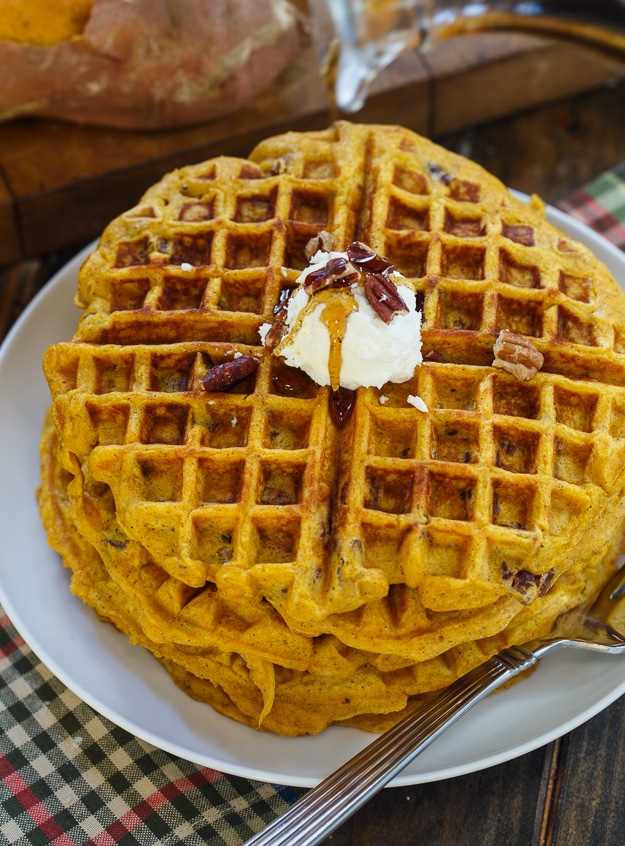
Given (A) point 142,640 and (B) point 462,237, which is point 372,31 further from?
(A) point 142,640

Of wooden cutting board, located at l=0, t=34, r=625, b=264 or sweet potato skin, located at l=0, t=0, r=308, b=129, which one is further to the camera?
wooden cutting board, located at l=0, t=34, r=625, b=264

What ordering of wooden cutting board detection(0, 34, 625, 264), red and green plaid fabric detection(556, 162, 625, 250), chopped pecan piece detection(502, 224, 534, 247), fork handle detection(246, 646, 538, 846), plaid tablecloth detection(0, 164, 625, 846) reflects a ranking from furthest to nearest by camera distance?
red and green plaid fabric detection(556, 162, 625, 250) < wooden cutting board detection(0, 34, 625, 264) < chopped pecan piece detection(502, 224, 534, 247) < plaid tablecloth detection(0, 164, 625, 846) < fork handle detection(246, 646, 538, 846)

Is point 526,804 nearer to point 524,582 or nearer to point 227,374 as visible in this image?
point 524,582

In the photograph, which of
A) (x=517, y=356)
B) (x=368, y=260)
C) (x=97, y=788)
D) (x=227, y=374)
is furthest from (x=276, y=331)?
(x=97, y=788)

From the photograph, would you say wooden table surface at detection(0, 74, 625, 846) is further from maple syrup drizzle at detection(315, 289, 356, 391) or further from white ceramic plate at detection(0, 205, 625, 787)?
maple syrup drizzle at detection(315, 289, 356, 391)

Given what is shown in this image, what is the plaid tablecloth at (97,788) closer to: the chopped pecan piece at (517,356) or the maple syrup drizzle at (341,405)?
the maple syrup drizzle at (341,405)

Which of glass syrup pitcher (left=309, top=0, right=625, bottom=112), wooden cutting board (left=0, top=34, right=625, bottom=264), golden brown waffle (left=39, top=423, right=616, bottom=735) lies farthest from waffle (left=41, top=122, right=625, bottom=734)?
wooden cutting board (left=0, top=34, right=625, bottom=264)

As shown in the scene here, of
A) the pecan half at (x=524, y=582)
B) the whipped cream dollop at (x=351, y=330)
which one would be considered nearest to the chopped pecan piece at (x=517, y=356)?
the whipped cream dollop at (x=351, y=330)
